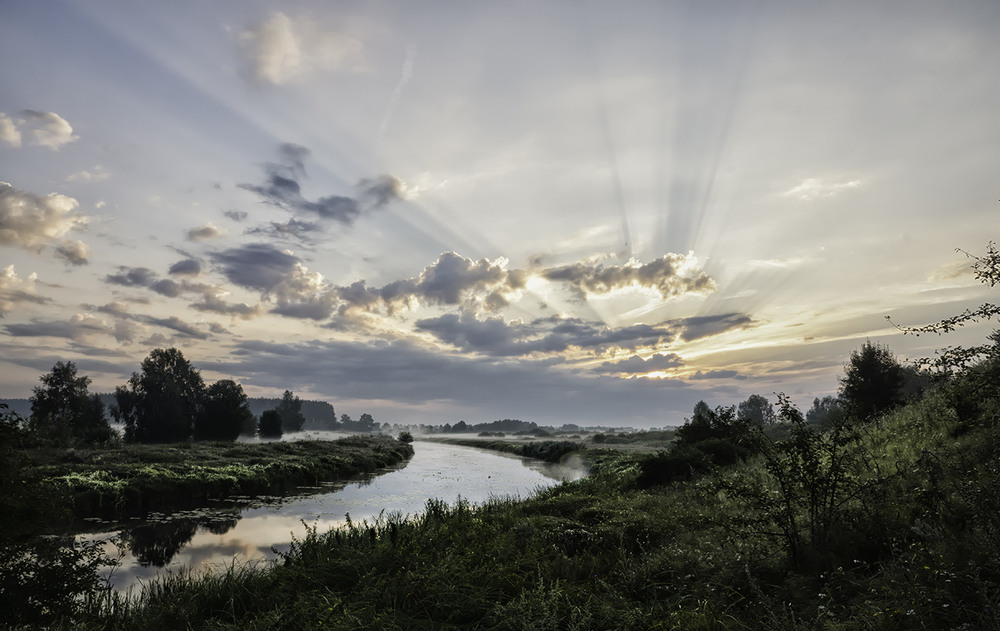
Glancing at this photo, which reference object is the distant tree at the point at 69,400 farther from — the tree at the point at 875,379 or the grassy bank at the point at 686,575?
the tree at the point at 875,379

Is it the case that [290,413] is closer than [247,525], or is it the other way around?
[247,525]

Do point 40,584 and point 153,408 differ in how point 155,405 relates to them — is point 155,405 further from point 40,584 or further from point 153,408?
point 40,584

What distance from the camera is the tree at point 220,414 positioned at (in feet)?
217

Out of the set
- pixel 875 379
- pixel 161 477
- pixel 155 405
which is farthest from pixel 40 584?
pixel 155 405

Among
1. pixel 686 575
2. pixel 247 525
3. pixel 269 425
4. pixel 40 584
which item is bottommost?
pixel 269 425

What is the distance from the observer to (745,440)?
326 inches

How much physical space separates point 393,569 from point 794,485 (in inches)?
281

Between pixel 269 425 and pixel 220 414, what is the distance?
75.0 feet

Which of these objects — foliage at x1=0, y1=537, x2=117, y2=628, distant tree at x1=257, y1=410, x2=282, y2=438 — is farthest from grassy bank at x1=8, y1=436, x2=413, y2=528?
distant tree at x1=257, y1=410, x2=282, y2=438

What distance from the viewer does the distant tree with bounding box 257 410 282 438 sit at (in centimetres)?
8712

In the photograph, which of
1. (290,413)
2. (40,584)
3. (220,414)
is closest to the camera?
(40,584)

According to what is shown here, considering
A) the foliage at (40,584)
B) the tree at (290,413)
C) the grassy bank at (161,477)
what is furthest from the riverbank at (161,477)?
the tree at (290,413)

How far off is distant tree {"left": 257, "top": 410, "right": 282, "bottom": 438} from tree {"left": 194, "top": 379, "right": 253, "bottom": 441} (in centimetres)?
1984

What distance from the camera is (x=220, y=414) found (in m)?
66.3
